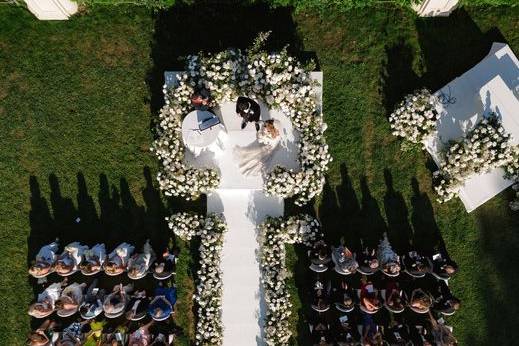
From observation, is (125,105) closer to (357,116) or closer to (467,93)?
(357,116)

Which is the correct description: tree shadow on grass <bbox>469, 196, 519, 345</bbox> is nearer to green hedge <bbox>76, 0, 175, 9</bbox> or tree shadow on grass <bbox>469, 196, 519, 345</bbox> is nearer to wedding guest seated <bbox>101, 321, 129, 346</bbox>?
wedding guest seated <bbox>101, 321, 129, 346</bbox>

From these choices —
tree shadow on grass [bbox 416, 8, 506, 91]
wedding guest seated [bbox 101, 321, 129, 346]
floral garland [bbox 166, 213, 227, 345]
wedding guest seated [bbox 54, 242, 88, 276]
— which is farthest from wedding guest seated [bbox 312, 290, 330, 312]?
tree shadow on grass [bbox 416, 8, 506, 91]

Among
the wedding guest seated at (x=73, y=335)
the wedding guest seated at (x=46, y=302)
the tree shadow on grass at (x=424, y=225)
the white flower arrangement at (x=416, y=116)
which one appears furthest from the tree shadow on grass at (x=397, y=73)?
the wedding guest seated at (x=46, y=302)

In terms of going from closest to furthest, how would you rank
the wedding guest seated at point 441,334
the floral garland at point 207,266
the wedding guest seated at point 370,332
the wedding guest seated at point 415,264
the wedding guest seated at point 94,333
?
1. the wedding guest seated at point 370,332
2. the wedding guest seated at point 441,334
3. the wedding guest seated at point 415,264
4. the wedding guest seated at point 94,333
5. the floral garland at point 207,266

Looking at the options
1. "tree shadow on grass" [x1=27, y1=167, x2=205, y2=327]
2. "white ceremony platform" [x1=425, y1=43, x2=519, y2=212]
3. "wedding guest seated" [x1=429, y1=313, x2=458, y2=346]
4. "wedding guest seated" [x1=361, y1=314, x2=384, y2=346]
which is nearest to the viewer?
"wedding guest seated" [x1=361, y1=314, x2=384, y2=346]

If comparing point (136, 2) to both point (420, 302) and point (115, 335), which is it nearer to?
point (115, 335)

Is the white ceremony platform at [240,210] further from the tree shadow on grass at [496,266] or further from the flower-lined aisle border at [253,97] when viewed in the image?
the tree shadow on grass at [496,266]
